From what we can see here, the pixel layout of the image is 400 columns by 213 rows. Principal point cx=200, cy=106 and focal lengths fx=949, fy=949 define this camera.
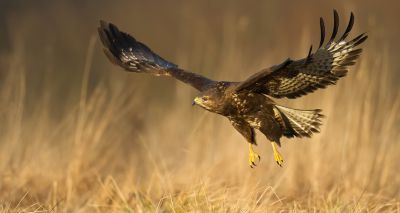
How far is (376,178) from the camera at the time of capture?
331 inches

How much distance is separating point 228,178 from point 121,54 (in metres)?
1.49

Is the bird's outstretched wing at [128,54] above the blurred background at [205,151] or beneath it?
above

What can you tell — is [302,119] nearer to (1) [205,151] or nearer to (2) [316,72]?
(2) [316,72]

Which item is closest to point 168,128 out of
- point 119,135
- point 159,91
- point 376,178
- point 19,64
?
point 119,135

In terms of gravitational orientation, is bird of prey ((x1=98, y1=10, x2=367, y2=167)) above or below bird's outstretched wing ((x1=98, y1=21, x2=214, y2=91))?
below

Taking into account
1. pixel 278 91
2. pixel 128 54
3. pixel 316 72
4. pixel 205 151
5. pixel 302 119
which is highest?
pixel 128 54

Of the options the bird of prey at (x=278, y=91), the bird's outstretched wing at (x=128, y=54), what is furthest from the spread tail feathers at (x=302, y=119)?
the bird's outstretched wing at (x=128, y=54)

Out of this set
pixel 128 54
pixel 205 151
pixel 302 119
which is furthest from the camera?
pixel 205 151

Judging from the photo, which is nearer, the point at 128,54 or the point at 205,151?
the point at 128,54

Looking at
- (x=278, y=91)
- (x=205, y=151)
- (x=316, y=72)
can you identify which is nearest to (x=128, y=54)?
(x=205, y=151)

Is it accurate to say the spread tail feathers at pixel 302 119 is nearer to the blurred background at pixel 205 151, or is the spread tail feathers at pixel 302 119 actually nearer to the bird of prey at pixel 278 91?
the bird of prey at pixel 278 91

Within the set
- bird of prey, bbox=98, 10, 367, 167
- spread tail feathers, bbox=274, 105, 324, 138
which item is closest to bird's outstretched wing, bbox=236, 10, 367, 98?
bird of prey, bbox=98, 10, 367, 167

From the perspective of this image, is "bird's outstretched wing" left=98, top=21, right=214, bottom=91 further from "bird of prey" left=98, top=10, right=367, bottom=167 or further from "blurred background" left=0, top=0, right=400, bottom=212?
"bird of prey" left=98, top=10, right=367, bottom=167

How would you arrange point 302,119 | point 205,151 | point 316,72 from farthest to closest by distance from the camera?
point 205,151 → point 302,119 → point 316,72
